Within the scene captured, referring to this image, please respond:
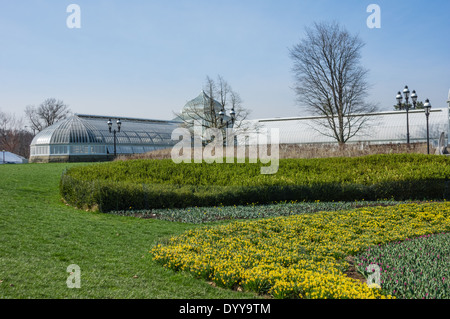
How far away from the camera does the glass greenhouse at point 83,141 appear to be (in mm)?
38469

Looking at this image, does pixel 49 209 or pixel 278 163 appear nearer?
pixel 49 209

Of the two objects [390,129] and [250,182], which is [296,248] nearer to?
[250,182]

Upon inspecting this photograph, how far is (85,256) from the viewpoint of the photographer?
6.59 m

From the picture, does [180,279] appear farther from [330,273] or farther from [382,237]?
[382,237]

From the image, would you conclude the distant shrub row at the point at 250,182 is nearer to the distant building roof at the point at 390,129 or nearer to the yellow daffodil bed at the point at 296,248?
the yellow daffodil bed at the point at 296,248

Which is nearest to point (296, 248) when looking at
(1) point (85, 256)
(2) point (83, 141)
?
(1) point (85, 256)

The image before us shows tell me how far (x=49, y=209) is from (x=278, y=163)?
851cm

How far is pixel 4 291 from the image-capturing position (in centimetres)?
466

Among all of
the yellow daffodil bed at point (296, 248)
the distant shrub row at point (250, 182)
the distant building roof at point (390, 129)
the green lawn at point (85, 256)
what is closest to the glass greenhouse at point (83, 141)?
the distant building roof at point (390, 129)

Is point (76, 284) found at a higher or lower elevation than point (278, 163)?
lower

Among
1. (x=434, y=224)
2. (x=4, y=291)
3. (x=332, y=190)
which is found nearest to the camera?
(x=4, y=291)

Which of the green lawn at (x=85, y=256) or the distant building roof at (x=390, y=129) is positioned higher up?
the distant building roof at (x=390, y=129)

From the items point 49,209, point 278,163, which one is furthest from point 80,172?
point 278,163

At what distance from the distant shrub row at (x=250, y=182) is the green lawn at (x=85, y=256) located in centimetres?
109
